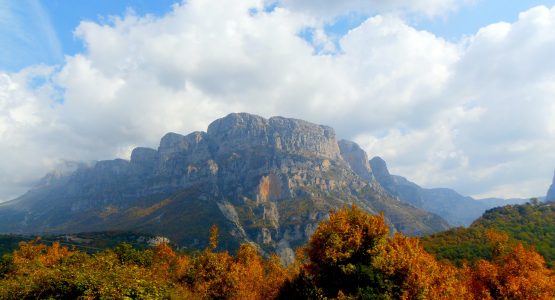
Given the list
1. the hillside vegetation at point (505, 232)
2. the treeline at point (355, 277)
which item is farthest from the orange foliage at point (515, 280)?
the hillside vegetation at point (505, 232)

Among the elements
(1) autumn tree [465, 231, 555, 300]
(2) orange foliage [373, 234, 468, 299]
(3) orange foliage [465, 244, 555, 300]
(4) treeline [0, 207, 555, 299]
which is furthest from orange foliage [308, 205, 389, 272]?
(3) orange foliage [465, 244, 555, 300]

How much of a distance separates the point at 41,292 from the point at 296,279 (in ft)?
74.0

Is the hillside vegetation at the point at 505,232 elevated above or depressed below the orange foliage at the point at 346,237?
below

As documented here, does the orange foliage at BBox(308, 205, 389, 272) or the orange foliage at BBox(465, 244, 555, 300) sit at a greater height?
the orange foliage at BBox(308, 205, 389, 272)

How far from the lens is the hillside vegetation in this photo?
103 meters

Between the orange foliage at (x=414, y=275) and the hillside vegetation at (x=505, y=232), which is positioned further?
the hillside vegetation at (x=505, y=232)

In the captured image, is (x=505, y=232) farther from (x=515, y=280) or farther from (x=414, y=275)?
(x=414, y=275)

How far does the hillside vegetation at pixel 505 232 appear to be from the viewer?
103 metres

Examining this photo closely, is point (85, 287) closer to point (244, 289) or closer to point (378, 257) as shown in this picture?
point (378, 257)

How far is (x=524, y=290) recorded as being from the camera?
41.1 meters

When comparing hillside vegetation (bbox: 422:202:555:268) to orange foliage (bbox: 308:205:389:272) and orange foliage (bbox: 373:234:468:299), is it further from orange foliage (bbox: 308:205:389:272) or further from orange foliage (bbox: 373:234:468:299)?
orange foliage (bbox: 308:205:389:272)

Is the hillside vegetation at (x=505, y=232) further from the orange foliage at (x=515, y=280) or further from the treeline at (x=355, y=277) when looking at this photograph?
the treeline at (x=355, y=277)

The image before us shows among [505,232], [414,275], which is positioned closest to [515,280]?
[414,275]

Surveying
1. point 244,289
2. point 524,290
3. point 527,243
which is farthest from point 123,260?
point 527,243
